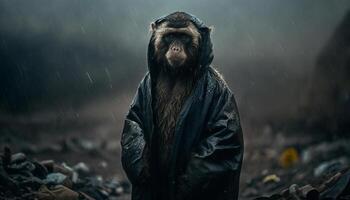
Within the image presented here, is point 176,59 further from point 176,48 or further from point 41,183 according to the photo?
point 41,183

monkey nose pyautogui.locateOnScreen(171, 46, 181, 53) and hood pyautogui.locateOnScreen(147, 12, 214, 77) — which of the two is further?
hood pyautogui.locateOnScreen(147, 12, 214, 77)

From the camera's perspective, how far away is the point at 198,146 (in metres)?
5.20

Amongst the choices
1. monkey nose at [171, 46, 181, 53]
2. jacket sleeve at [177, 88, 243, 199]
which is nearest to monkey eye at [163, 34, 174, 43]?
monkey nose at [171, 46, 181, 53]

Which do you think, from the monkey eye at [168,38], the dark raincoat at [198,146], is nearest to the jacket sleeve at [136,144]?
the dark raincoat at [198,146]

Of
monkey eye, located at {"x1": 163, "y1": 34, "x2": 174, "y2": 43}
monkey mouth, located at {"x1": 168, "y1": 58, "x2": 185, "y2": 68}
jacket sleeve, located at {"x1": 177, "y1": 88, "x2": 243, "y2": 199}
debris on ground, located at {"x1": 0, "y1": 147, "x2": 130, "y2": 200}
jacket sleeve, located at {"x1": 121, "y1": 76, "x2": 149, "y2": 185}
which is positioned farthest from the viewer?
debris on ground, located at {"x1": 0, "y1": 147, "x2": 130, "y2": 200}

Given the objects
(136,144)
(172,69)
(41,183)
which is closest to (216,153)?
(136,144)

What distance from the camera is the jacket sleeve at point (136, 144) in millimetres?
5137

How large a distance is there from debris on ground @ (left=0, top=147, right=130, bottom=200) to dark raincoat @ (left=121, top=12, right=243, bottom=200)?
2776 mm

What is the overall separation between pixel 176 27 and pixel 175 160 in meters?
1.29

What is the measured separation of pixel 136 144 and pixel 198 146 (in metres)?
0.59

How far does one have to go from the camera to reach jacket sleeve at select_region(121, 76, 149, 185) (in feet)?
16.9

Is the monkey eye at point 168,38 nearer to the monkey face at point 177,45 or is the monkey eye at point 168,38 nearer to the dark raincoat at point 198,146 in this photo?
the monkey face at point 177,45

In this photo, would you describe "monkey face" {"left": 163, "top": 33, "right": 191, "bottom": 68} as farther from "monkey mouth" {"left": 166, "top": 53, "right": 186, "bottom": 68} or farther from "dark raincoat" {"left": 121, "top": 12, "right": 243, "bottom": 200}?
"dark raincoat" {"left": 121, "top": 12, "right": 243, "bottom": 200}

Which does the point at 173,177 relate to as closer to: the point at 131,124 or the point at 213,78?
the point at 131,124
